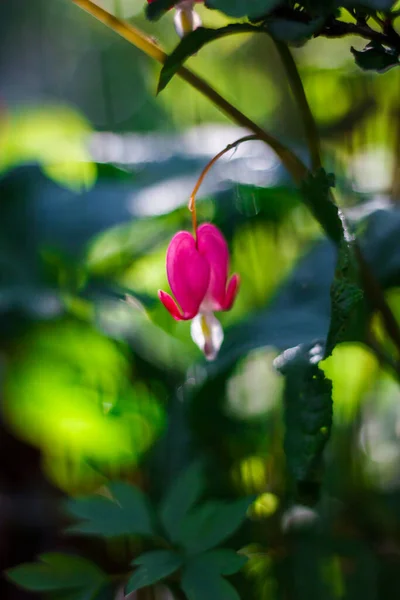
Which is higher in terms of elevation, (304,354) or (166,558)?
(304,354)

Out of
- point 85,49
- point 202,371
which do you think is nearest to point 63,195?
point 202,371

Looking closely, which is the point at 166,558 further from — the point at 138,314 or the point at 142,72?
the point at 142,72

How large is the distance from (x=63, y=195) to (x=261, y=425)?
0.45m

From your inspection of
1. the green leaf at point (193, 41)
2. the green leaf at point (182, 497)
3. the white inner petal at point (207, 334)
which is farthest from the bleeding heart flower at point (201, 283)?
the green leaf at point (193, 41)

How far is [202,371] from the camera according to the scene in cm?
96

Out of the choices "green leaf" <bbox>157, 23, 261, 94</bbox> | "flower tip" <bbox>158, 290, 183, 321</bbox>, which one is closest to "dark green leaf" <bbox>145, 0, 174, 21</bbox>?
"green leaf" <bbox>157, 23, 261, 94</bbox>

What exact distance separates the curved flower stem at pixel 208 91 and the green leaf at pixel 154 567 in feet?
1.12

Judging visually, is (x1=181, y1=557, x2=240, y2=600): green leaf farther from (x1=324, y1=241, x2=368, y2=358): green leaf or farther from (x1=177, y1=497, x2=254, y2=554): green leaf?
(x1=324, y1=241, x2=368, y2=358): green leaf

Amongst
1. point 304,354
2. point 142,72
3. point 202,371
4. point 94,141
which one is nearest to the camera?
point 304,354

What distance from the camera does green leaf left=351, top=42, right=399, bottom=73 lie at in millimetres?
472

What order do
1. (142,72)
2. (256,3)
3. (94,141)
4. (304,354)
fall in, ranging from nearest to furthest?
(256,3) → (304,354) → (94,141) → (142,72)

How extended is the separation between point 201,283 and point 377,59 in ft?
0.93

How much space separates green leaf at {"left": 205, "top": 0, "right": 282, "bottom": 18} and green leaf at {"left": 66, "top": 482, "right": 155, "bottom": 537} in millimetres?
447

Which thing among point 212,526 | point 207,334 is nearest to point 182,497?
point 212,526
